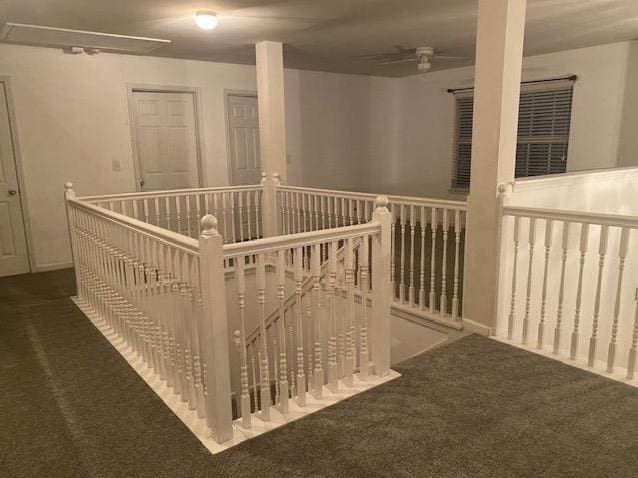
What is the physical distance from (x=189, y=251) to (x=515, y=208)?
6.73 feet

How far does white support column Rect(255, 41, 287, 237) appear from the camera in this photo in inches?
196

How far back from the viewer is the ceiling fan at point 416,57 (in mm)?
5383

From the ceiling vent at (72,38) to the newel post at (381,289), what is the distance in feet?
10.3

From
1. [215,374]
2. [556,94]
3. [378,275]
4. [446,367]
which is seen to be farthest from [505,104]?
[556,94]

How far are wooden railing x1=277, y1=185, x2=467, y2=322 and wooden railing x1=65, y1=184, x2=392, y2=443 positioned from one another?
0.97m

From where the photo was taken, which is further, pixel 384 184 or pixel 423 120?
pixel 384 184

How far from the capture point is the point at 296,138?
22.7ft

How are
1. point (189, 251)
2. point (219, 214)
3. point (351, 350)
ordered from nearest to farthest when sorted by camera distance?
point (189, 251) → point (351, 350) → point (219, 214)

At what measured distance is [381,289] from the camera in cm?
260

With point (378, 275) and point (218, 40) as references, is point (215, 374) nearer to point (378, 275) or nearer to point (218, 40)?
point (378, 275)

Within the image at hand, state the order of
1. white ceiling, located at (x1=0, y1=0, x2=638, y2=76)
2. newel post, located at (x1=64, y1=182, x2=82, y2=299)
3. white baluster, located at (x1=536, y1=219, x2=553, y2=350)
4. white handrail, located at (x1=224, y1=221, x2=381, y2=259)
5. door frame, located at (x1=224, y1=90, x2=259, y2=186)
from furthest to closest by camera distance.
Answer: door frame, located at (x1=224, y1=90, x2=259, y2=186) → newel post, located at (x1=64, y1=182, x2=82, y2=299) → white ceiling, located at (x1=0, y1=0, x2=638, y2=76) → white baluster, located at (x1=536, y1=219, x2=553, y2=350) → white handrail, located at (x1=224, y1=221, x2=381, y2=259)

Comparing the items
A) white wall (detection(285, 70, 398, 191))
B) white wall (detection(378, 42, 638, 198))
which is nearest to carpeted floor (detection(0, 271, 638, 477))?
white wall (detection(378, 42, 638, 198))

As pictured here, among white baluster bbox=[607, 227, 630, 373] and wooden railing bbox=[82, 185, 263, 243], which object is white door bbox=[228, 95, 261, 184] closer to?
wooden railing bbox=[82, 185, 263, 243]

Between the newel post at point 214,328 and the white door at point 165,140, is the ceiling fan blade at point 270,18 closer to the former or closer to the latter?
the white door at point 165,140
